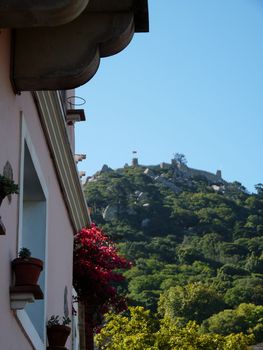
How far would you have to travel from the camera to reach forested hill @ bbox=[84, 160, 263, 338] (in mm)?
74188

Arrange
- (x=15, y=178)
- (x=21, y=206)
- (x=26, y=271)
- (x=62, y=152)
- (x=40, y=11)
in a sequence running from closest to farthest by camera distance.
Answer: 1. (x=40, y=11)
2. (x=26, y=271)
3. (x=15, y=178)
4. (x=21, y=206)
5. (x=62, y=152)

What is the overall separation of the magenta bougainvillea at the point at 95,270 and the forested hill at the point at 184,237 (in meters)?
53.4

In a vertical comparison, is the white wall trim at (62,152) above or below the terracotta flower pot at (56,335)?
above

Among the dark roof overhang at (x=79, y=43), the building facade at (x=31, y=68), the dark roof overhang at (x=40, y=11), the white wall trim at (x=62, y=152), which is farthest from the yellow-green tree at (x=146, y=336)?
the dark roof overhang at (x=40, y=11)

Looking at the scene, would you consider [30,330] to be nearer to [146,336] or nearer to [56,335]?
[56,335]

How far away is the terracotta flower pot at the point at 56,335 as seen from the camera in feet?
27.5

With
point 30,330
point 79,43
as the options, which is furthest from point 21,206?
point 79,43

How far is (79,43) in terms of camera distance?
245 inches

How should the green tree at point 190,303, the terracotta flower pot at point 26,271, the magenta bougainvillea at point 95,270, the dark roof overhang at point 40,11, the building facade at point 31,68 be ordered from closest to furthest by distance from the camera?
the dark roof overhang at point 40,11 < the building facade at point 31,68 < the terracotta flower pot at point 26,271 < the magenta bougainvillea at point 95,270 < the green tree at point 190,303

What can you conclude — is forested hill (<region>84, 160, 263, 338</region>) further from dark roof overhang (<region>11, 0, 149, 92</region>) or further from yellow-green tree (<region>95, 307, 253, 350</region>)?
Answer: dark roof overhang (<region>11, 0, 149, 92</region>)

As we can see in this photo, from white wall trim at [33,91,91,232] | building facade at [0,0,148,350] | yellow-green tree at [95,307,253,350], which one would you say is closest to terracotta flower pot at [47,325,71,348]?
building facade at [0,0,148,350]

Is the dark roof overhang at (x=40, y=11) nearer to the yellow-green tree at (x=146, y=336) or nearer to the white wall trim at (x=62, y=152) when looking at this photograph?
the white wall trim at (x=62, y=152)

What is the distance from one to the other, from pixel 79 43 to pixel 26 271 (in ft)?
4.84

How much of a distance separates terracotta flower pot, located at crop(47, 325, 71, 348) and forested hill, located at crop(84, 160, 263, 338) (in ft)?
190
